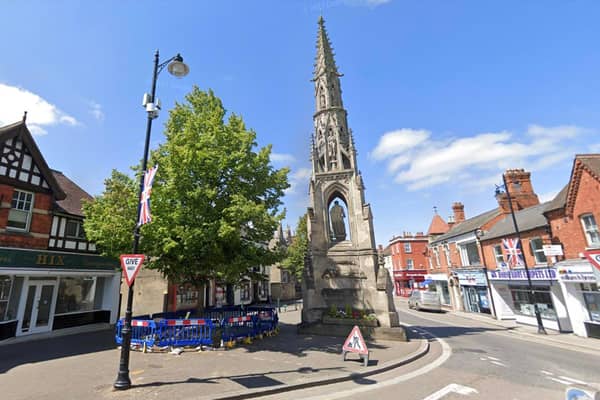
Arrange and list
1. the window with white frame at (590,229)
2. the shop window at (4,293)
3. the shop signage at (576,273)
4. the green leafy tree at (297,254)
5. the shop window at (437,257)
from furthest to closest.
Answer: the green leafy tree at (297,254) < the shop window at (437,257) < the window with white frame at (590,229) < the shop signage at (576,273) < the shop window at (4,293)

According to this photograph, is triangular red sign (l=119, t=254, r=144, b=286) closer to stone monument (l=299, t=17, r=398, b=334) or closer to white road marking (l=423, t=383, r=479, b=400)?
white road marking (l=423, t=383, r=479, b=400)

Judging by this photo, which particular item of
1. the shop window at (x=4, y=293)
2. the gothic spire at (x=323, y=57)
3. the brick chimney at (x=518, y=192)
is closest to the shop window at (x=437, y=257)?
the brick chimney at (x=518, y=192)

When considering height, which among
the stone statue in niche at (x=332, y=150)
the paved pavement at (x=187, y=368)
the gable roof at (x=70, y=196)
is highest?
the stone statue in niche at (x=332, y=150)

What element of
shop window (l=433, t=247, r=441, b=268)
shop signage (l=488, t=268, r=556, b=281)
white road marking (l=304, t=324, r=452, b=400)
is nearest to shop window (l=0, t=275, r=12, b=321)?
white road marking (l=304, t=324, r=452, b=400)

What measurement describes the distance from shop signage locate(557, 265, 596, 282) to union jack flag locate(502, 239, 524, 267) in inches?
128

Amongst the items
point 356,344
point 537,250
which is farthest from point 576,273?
point 356,344

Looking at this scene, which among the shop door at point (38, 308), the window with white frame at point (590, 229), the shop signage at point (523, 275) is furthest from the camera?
the shop signage at point (523, 275)

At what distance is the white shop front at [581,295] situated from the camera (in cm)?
1426

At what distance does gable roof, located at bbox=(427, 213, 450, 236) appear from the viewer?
125 ft

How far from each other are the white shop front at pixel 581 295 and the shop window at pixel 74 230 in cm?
2701

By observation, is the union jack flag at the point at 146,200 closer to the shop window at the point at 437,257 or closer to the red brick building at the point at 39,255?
the red brick building at the point at 39,255

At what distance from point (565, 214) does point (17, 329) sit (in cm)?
2866

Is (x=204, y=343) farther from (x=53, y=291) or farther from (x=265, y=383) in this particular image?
(x=53, y=291)

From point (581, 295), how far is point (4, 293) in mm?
29015
